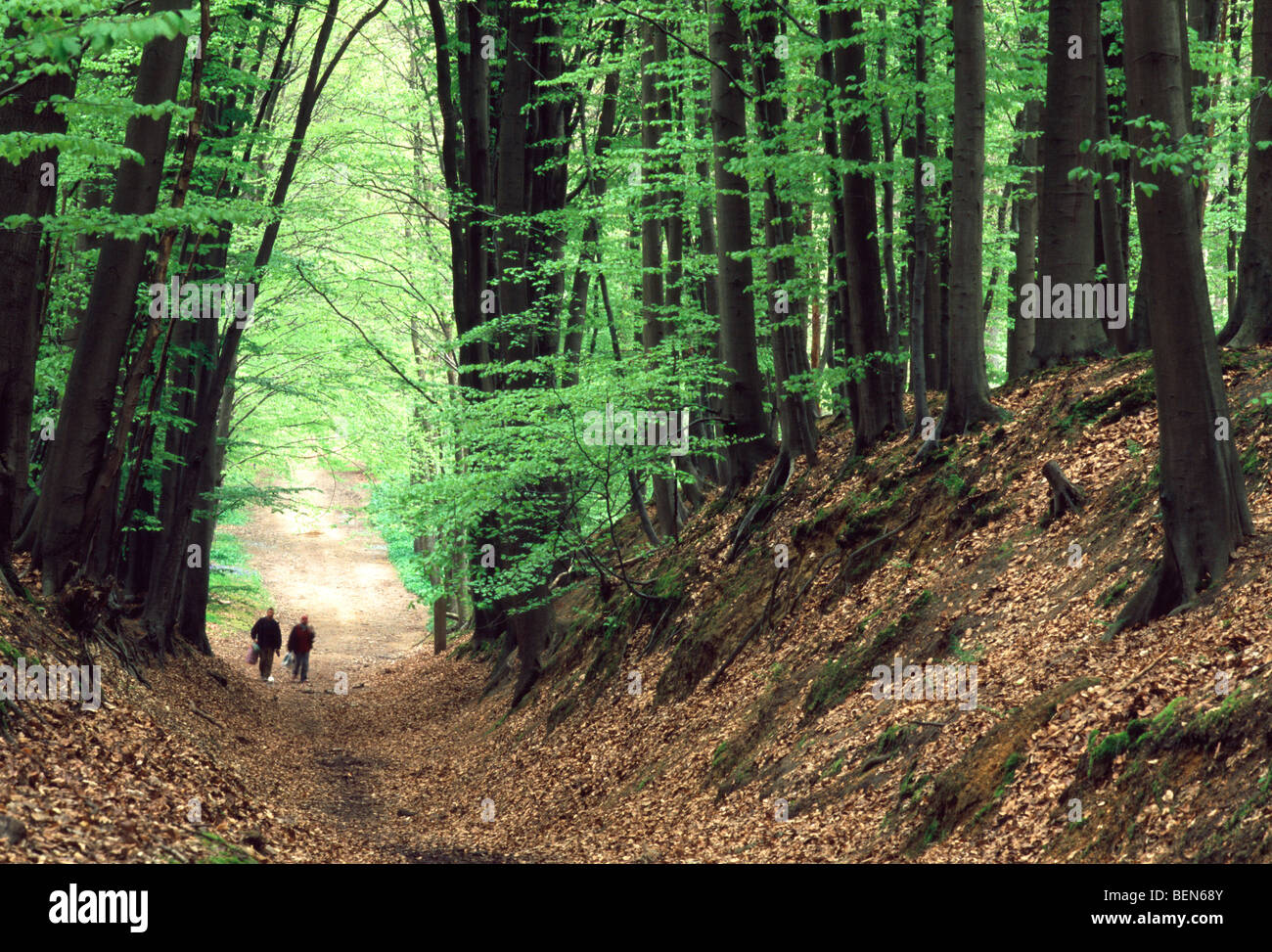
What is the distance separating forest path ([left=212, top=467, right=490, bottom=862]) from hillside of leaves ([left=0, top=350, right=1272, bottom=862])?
15 cm

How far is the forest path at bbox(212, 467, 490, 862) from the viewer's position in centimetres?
1215

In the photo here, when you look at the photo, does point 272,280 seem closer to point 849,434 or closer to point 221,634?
point 849,434

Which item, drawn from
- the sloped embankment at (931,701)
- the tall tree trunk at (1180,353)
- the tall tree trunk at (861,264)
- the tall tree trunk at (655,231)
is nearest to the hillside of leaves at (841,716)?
the sloped embankment at (931,701)

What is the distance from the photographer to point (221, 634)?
1248 inches

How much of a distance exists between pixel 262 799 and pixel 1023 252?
12.9 metres

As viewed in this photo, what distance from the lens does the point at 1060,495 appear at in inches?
368

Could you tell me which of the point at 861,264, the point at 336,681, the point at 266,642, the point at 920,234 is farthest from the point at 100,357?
the point at 336,681

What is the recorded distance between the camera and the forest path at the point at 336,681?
12.1 meters

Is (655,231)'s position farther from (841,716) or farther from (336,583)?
(336,583)

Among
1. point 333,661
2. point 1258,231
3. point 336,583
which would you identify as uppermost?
point 1258,231

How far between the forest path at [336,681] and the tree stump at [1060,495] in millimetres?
6100

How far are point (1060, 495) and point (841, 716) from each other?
9.07ft
